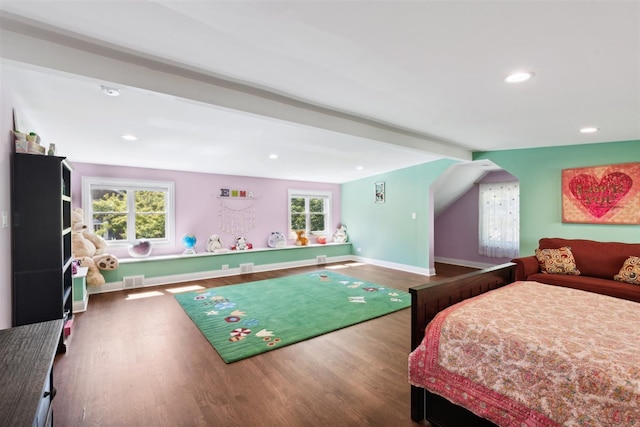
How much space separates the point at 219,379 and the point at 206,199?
4.20 m

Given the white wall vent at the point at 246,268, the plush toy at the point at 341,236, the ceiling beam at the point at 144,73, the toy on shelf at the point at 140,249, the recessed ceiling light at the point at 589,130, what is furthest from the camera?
the plush toy at the point at 341,236

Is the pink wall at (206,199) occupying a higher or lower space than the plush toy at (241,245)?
higher

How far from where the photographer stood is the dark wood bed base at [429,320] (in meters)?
1.67

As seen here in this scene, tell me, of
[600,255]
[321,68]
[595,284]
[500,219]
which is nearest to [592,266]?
[600,255]

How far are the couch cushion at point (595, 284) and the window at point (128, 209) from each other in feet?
19.0

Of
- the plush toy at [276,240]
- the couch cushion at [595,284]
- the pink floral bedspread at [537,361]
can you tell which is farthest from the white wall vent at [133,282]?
the couch cushion at [595,284]

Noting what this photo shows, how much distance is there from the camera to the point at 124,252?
512cm

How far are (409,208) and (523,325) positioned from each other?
4604 mm

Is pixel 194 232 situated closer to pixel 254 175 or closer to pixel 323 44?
pixel 254 175

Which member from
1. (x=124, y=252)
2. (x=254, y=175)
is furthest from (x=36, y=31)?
(x=254, y=175)

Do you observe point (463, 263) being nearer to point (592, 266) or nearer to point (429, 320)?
point (592, 266)

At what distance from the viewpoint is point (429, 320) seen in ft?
6.46

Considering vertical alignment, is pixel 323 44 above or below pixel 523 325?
above

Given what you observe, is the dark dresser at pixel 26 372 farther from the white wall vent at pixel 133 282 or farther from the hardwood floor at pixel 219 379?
the white wall vent at pixel 133 282
